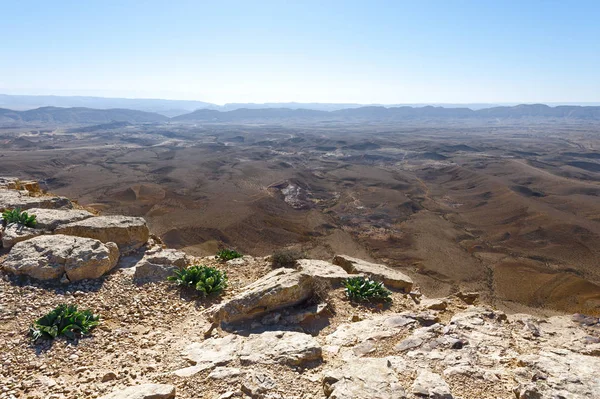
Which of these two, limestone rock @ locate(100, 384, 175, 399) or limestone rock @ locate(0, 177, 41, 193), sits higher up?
limestone rock @ locate(0, 177, 41, 193)

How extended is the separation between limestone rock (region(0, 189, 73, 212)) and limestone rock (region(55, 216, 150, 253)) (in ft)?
9.63

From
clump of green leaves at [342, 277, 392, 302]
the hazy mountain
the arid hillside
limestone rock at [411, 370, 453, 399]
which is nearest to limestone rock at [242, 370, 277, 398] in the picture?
limestone rock at [411, 370, 453, 399]

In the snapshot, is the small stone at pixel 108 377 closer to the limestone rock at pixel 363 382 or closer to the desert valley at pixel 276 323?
the desert valley at pixel 276 323

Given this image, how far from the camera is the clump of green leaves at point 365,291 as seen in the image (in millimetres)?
8461

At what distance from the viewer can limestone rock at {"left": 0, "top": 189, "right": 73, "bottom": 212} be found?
35.6 feet

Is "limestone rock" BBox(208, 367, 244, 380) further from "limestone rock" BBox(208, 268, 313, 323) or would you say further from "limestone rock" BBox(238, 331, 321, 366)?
"limestone rock" BBox(208, 268, 313, 323)

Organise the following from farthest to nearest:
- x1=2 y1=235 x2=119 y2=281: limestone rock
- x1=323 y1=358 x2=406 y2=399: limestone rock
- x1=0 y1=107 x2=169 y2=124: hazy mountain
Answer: x1=0 y1=107 x2=169 y2=124: hazy mountain
x1=2 y1=235 x2=119 y2=281: limestone rock
x1=323 y1=358 x2=406 y2=399: limestone rock

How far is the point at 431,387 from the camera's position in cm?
465

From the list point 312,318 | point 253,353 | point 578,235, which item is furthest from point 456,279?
point 253,353

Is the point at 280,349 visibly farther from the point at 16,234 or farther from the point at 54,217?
the point at 54,217

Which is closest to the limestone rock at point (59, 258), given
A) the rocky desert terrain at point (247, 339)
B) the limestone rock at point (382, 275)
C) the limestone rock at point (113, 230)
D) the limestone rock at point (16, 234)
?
the rocky desert terrain at point (247, 339)

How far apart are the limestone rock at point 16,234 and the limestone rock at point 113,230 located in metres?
0.53

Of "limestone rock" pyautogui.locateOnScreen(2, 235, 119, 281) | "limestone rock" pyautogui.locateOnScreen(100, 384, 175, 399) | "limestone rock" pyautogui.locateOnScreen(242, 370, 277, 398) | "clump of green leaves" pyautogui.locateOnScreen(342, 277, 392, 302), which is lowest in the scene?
"clump of green leaves" pyautogui.locateOnScreen(342, 277, 392, 302)

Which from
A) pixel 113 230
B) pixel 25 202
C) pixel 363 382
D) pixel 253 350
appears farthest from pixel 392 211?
pixel 363 382
